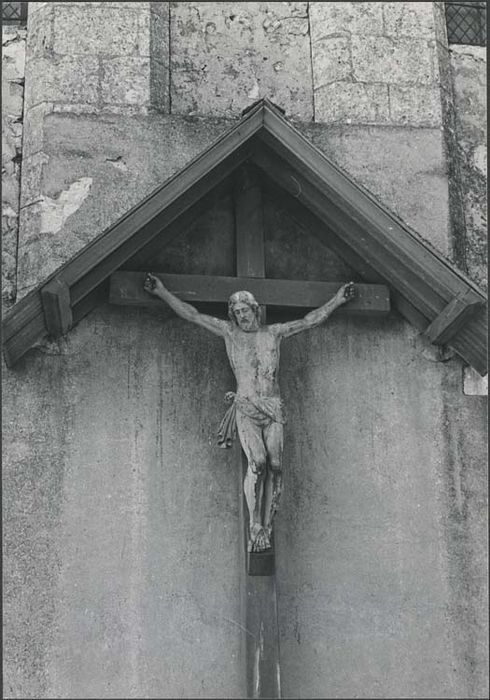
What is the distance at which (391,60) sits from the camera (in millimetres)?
7875

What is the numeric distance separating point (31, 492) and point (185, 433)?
88 cm

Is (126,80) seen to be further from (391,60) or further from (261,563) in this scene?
(261,563)

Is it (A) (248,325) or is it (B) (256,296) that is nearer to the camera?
(A) (248,325)

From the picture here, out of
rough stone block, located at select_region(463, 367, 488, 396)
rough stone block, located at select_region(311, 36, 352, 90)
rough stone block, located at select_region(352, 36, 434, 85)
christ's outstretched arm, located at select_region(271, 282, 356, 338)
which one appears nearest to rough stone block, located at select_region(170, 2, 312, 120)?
rough stone block, located at select_region(311, 36, 352, 90)

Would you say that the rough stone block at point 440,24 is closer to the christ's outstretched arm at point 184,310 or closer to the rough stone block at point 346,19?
the rough stone block at point 346,19

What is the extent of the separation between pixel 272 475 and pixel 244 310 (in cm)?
88

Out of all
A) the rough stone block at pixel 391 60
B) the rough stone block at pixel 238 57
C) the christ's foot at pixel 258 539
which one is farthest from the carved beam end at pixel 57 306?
the rough stone block at pixel 391 60

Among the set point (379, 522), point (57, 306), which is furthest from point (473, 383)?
point (57, 306)

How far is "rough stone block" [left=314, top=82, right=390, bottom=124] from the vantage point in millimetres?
7684

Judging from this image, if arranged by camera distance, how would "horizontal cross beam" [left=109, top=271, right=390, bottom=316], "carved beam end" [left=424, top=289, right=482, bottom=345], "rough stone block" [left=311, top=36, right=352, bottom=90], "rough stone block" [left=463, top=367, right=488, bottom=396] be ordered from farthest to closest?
"rough stone block" [left=311, top=36, right=352, bottom=90]
"rough stone block" [left=463, top=367, right=488, bottom=396]
"horizontal cross beam" [left=109, top=271, right=390, bottom=316]
"carved beam end" [left=424, top=289, right=482, bottom=345]

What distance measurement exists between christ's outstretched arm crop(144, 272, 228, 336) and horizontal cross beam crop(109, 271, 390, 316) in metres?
0.06

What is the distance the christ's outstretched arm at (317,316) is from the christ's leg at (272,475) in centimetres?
56

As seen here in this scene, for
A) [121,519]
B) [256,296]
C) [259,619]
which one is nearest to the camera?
[259,619]

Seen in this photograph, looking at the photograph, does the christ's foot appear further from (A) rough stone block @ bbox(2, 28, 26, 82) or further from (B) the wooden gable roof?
(A) rough stone block @ bbox(2, 28, 26, 82)
